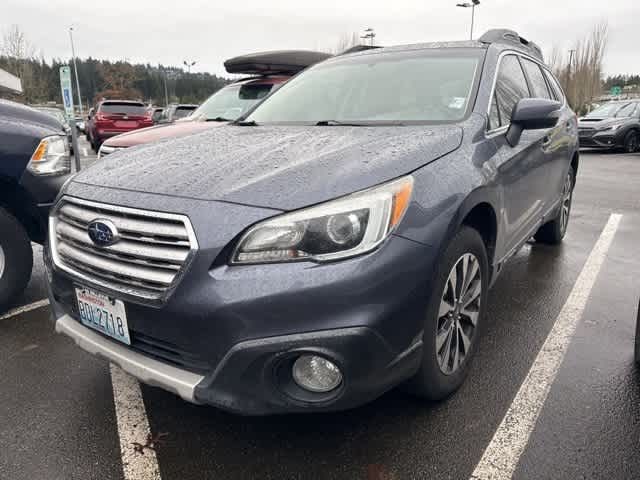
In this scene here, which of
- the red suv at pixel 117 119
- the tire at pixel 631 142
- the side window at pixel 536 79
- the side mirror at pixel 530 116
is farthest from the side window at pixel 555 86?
the red suv at pixel 117 119

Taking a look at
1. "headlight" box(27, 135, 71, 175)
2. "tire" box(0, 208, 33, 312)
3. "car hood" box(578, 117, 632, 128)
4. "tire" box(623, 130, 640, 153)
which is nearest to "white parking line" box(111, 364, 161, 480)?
"tire" box(0, 208, 33, 312)

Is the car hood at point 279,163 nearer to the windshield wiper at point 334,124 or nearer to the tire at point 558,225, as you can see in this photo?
the windshield wiper at point 334,124

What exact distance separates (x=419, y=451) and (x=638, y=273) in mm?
3124

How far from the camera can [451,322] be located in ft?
7.42

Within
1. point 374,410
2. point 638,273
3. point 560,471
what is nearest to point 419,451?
point 374,410

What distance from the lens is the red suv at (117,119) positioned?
1438 cm

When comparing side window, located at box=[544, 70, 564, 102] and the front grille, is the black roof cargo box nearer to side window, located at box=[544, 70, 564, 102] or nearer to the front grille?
side window, located at box=[544, 70, 564, 102]

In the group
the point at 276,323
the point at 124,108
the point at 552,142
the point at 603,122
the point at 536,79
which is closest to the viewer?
the point at 276,323

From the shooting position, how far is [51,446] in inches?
83.3

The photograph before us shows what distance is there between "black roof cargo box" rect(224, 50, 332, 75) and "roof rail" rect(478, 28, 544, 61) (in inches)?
132

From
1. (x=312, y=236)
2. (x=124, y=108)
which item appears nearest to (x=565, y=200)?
(x=312, y=236)

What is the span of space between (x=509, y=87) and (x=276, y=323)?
2.29 metres

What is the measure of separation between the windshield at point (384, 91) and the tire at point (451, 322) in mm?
730

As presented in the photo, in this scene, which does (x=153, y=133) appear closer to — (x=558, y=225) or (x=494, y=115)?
(x=494, y=115)
